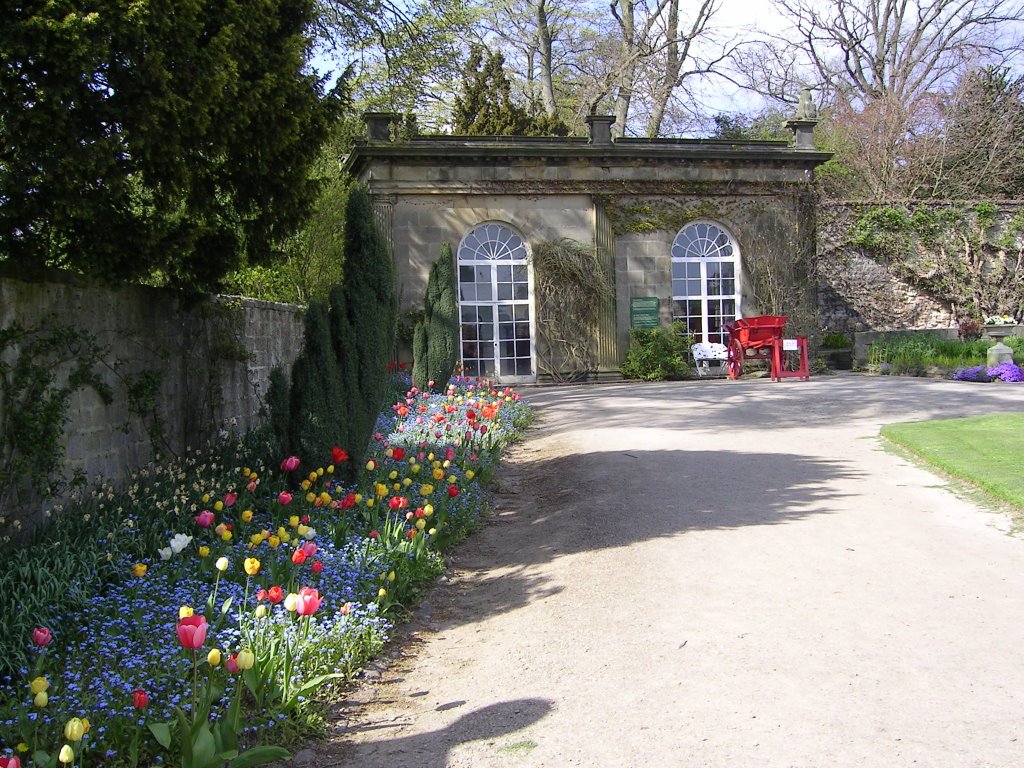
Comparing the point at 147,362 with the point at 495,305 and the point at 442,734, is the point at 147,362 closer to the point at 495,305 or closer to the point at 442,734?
the point at 442,734

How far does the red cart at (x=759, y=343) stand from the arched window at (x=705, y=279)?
4.43ft

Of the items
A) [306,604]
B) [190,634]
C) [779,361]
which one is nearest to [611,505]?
[306,604]

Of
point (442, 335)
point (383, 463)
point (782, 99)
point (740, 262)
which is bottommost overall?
point (383, 463)

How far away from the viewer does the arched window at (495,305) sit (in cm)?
1925

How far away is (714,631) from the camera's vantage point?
4359mm

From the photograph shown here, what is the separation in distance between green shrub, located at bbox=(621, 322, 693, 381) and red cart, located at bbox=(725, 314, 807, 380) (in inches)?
42.7

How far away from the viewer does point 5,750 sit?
9.82 feet

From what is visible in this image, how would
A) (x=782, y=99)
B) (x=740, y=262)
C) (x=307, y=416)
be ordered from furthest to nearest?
(x=782, y=99)
(x=740, y=262)
(x=307, y=416)

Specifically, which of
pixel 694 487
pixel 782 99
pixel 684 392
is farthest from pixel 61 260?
pixel 782 99

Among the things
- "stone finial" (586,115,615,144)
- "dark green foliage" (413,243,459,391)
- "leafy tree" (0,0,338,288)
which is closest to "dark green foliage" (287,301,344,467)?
"leafy tree" (0,0,338,288)

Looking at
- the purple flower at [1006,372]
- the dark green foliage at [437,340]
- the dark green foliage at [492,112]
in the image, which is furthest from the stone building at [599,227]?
the purple flower at [1006,372]

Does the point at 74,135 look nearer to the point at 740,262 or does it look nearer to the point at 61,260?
the point at 61,260

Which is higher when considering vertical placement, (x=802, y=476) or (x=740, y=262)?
(x=740, y=262)

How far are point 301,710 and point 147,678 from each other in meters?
0.60
